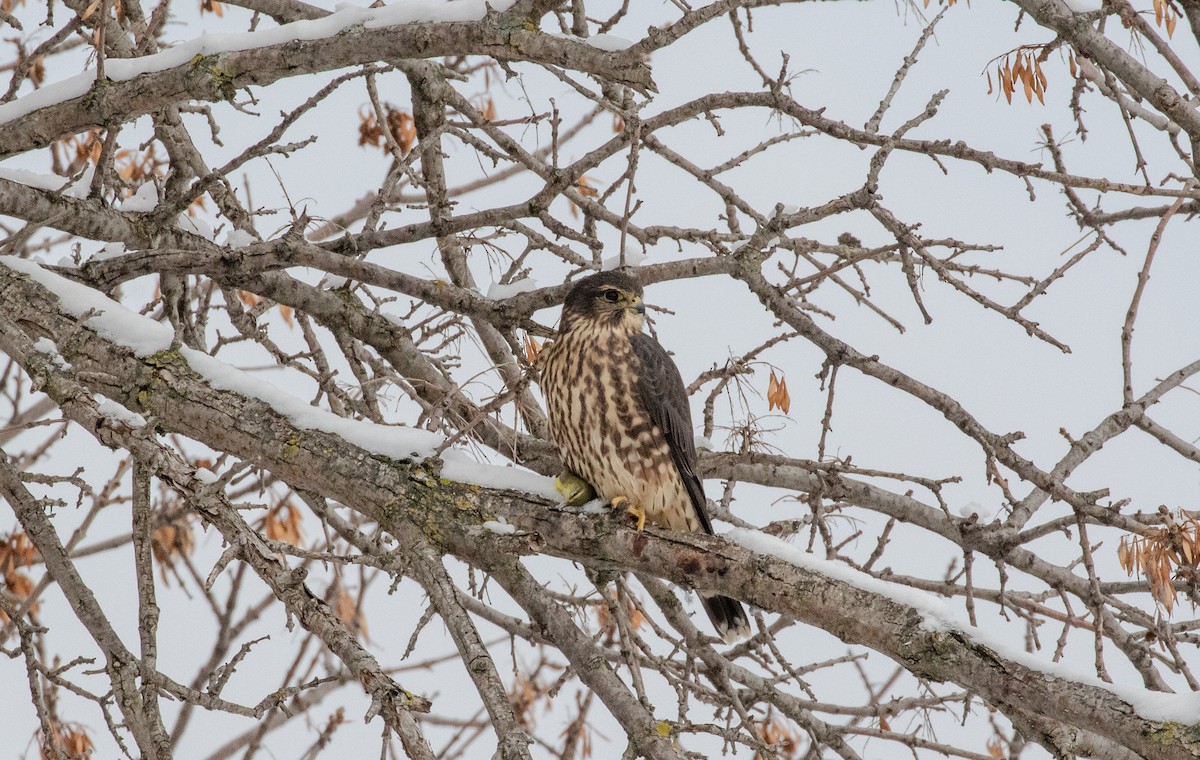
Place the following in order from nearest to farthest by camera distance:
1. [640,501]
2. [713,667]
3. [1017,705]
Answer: [1017,705]
[713,667]
[640,501]

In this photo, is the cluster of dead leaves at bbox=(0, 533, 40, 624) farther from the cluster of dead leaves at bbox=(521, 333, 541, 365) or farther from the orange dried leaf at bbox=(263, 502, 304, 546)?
the cluster of dead leaves at bbox=(521, 333, 541, 365)

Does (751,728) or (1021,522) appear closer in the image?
(751,728)

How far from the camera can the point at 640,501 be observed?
4340 mm

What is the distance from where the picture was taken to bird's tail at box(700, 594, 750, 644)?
4.60 m

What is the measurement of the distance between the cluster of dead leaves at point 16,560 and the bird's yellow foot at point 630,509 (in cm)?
278

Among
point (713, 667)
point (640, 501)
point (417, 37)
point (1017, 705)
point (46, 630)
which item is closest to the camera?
point (1017, 705)

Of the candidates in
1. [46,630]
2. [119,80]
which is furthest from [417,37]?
[46,630]

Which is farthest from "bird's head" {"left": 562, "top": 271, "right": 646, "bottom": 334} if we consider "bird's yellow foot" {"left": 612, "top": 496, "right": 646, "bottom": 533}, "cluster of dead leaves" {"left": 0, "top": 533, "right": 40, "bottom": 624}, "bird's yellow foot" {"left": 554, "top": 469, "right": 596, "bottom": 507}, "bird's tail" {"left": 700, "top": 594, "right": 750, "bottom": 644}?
"cluster of dead leaves" {"left": 0, "top": 533, "right": 40, "bottom": 624}

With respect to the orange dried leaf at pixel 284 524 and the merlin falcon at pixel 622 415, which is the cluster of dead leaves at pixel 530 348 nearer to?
the merlin falcon at pixel 622 415

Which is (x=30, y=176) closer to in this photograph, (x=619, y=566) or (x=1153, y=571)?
(x=619, y=566)

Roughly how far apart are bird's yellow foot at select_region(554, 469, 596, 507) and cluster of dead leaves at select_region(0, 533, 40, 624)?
256 centimetres

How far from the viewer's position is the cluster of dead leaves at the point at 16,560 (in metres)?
5.06

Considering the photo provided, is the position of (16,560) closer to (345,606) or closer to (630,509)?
(345,606)

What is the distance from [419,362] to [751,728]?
1.94 m
